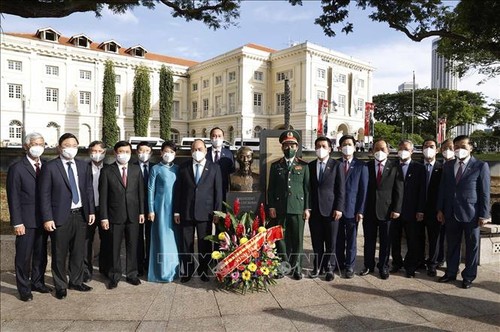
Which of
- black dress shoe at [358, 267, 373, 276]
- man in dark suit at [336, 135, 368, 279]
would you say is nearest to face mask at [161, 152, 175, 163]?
man in dark suit at [336, 135, 368, 279]

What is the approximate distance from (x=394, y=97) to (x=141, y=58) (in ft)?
143

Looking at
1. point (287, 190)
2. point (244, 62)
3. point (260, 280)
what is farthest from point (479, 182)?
point (244, 62)

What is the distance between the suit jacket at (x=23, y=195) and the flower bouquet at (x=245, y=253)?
2190mm

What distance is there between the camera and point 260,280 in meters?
4.76

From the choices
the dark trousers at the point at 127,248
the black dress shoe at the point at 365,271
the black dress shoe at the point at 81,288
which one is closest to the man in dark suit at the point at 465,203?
the black dress shoe at the point at 365,271

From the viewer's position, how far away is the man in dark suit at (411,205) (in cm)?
538

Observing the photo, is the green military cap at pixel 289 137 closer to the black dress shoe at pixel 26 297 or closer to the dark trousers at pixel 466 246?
the dark trousers at pixel 466 246

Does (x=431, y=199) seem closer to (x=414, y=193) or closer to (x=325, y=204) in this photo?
(x=414, y=193)

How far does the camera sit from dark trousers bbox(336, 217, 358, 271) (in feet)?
17.6

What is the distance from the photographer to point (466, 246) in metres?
5.11

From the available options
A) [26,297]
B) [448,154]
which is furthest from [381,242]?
[26,297]

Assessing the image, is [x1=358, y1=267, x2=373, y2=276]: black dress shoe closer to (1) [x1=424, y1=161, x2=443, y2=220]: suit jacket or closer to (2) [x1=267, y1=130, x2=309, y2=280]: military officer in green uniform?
(2) [x1=267, y1=130, x2=309, y2=280]: military officer in green uniform

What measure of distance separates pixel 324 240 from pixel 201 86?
174 feet

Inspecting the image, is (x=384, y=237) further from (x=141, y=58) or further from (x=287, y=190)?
(x=141, y=58)
